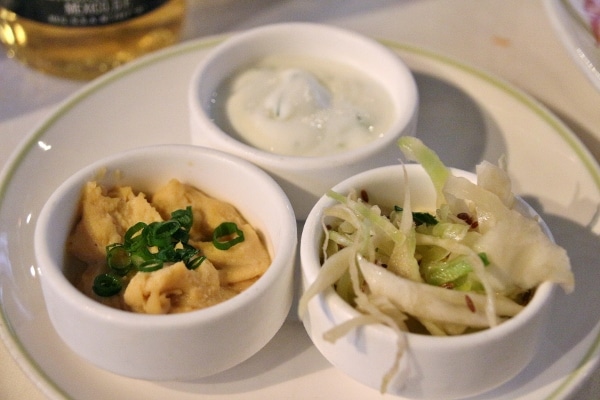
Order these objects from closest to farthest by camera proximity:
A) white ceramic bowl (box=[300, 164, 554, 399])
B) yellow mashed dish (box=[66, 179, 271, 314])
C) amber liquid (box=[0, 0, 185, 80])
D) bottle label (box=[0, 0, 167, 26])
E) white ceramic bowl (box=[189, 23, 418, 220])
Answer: white ceramic bowl (box=[300, 164, 554, 399]) → yellow mashed dish (box=[66, 179, 271, 314]) → white ceramic bowl (box=[189, 23, 418, 220]) → bottle label (box=[0, 0, 167, 26]) → amber liquid (box=[0, 0, 185, 80])

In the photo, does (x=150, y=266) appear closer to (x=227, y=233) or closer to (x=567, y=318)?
(x=227, y=233)

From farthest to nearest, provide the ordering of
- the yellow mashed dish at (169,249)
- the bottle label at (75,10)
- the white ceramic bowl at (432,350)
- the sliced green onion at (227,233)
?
the bottle label at (75,10) < the sliced green onion at (227,233) < the yellow mashed dish at (169,249) < the white ceramic bowl at (432,350)

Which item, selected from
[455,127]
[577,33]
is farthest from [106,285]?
[577,33]

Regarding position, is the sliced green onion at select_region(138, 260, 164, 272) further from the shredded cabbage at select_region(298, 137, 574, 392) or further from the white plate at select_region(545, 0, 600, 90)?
the white plate at select_region(545, 0, 600, 90)

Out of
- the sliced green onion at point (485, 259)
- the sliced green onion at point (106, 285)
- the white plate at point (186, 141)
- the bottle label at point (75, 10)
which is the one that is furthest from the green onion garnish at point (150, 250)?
the bottle label at point (75, 10)

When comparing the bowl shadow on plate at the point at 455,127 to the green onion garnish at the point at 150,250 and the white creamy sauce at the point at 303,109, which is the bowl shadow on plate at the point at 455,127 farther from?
the green onion garnish at the point at 150,250


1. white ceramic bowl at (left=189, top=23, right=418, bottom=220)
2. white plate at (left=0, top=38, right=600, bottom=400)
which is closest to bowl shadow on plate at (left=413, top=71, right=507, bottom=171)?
white plate at (left=0, top=38, right=600, bottom=400)
